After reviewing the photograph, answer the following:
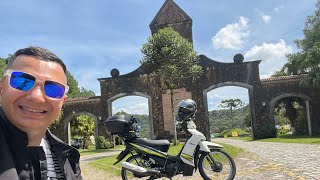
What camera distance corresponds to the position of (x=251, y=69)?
22.4m

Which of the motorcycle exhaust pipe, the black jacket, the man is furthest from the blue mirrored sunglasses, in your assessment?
the motorcycle exhaust pipe

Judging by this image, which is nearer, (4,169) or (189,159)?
(4,169)

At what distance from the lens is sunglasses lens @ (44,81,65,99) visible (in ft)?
3.72

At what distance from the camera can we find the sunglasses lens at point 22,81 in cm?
108

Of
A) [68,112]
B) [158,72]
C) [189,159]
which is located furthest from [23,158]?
[68,112]

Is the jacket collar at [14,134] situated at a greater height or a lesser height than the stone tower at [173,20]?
lesser

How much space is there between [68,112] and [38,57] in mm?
24340

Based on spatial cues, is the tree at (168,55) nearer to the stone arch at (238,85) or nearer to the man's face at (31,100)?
the stone arch at (238,85)

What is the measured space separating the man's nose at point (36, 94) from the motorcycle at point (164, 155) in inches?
176

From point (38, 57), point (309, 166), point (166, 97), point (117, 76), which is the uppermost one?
point (117, 76)

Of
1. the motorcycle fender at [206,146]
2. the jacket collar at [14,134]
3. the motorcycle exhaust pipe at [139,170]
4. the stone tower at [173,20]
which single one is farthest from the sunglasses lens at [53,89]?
the stone tower at [173,20]

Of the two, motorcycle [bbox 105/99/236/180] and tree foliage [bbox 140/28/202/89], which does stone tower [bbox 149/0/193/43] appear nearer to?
tree foliage [bbox 140/28/202/89]

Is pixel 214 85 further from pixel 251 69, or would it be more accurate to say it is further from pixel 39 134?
pixel 39 134

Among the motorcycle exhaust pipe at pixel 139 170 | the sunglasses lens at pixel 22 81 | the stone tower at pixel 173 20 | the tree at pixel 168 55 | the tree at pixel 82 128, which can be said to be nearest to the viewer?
the sunglasses lens at pixel 22 81
